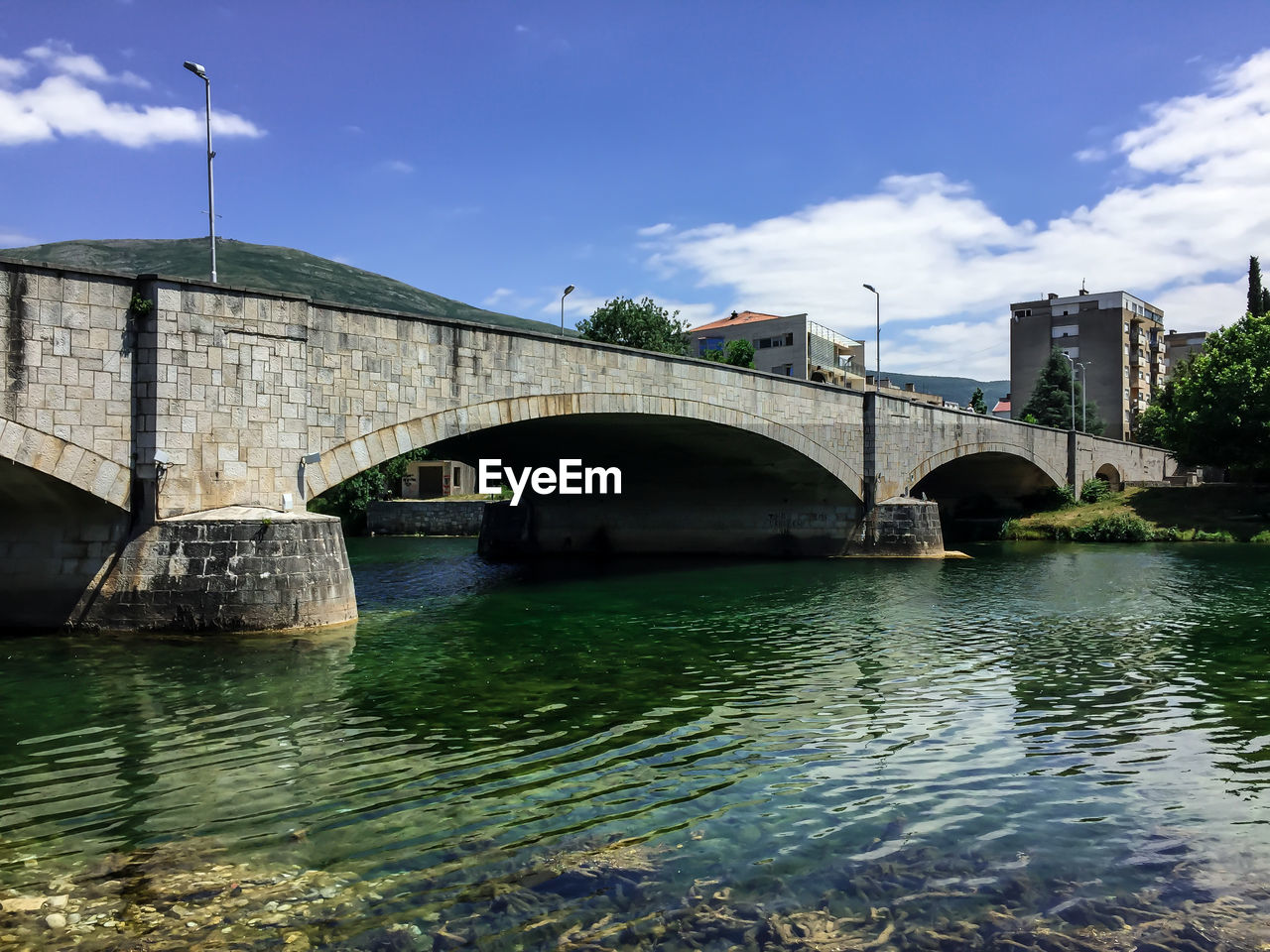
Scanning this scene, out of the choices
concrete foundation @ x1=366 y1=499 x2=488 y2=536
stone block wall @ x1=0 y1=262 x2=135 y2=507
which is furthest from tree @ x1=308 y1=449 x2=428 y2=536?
stone block wall @ x1=0 y1=262 x2=135 y2=507

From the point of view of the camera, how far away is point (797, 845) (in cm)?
675

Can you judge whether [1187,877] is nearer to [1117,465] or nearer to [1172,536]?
[1172,536]

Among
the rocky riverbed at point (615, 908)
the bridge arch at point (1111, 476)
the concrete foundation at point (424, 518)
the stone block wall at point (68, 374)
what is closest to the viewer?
the rocky riverbed at point (615, 908)

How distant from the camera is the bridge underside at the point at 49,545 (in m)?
15.4

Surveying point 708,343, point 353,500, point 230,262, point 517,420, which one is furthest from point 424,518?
point 230,262

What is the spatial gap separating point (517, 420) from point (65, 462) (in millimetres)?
9595

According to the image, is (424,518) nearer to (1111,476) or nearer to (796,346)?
(796,346)

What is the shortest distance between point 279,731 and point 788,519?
90.3 feet

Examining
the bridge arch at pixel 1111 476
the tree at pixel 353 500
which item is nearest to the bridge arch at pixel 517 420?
the tree at pixel 353 500

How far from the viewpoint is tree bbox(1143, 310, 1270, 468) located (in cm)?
4478

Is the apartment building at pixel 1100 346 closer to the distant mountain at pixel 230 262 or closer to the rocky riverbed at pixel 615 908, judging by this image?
the rocky riverbed at pixel 615 908

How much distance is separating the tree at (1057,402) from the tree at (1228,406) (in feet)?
62.8

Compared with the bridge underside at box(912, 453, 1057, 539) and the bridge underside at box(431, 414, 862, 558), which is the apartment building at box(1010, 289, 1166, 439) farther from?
the bridge underside at box(431, 414, 862, 558)

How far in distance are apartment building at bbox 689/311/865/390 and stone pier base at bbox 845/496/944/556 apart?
106 feet
